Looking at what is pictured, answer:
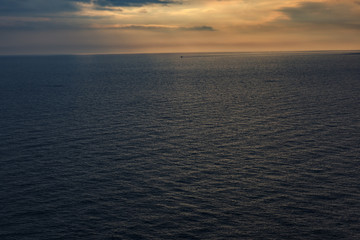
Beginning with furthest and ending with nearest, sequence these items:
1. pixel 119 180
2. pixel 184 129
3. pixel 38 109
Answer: pixel 38 109 < pixel 184 129 < pixel 119 180

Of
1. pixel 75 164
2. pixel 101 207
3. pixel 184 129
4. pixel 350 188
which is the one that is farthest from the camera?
pixel 184 129

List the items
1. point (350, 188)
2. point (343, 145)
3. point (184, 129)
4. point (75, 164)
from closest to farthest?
1. point (350, 188)
2. point (75, 164)
3. point (343, 145)
4. point (184, 129)

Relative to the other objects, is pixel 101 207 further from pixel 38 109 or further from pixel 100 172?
pixel 38 109

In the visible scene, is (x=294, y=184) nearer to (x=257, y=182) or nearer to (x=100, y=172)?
(x=257, y=182)

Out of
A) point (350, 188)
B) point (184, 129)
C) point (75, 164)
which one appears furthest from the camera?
point (184, 129)

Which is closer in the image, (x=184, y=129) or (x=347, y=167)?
(x=347, y=167)

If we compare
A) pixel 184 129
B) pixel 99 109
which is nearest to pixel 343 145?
pixel 184 129

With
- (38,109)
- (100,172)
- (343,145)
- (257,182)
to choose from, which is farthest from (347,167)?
(38,109)

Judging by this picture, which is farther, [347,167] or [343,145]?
[343,145]
